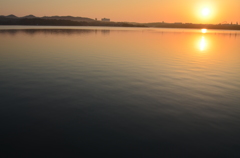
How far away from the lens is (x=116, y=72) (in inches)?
756

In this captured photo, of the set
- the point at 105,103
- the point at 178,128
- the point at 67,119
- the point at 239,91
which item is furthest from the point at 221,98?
the point at 67,119

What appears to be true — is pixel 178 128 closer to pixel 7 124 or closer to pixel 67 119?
pixel 67 119

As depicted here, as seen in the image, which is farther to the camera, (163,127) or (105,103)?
(105,103)

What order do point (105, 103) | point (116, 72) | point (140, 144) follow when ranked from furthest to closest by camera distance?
point (116, 72) → point (105, 103) → point (140, 144)

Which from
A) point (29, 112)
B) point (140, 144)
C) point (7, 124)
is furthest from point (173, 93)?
point (7, 124)

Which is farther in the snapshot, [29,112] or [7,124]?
[29,112]

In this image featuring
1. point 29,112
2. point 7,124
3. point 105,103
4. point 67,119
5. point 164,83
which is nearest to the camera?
point 7,124

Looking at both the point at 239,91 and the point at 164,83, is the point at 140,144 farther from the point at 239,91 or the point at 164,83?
the point at 239,91

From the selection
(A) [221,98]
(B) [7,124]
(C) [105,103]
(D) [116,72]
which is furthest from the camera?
(D) [116,72]

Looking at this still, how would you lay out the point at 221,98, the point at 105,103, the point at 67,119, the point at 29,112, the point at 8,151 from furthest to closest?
1. the point at 221,98
2. the point at 105,103
3. the point at 29,112
4. the point at 67,119
5. the point at 8,151

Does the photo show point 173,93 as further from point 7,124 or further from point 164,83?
point 7,124

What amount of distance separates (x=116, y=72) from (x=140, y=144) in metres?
12.2

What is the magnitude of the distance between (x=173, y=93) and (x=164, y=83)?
252 centimetres

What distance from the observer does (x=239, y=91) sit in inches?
547
